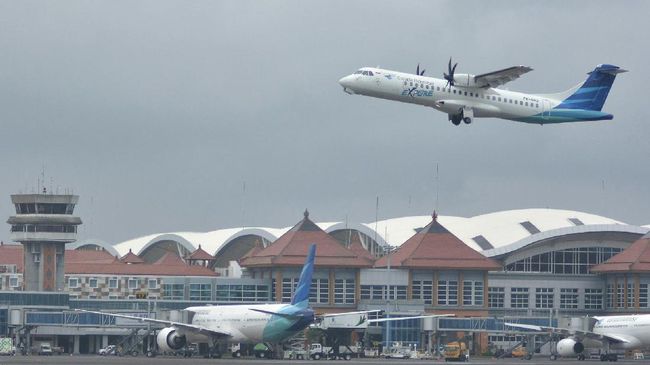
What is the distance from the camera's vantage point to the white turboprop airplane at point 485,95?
11269cm

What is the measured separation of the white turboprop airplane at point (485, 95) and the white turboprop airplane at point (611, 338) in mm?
39737

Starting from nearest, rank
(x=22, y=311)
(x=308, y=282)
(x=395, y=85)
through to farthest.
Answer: (x=395, y=85) < (x=308, y=282) < (x=22, y=311)

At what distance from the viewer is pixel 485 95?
116 meters

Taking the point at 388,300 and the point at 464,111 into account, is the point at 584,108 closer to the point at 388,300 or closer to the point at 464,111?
the point at 464,111

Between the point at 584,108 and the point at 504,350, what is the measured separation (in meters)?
70.7

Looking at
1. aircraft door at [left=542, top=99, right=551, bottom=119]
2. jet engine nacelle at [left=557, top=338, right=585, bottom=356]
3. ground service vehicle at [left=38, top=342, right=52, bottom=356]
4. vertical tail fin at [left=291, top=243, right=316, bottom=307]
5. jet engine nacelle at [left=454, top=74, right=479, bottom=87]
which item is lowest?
ground service vehicle at [left=38, top=342, right=52, bottom=356]

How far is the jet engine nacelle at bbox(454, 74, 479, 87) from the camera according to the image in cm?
11469

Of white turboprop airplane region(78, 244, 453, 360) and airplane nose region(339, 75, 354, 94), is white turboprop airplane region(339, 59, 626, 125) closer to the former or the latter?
airplane nose region(339, 75, 354, 94)

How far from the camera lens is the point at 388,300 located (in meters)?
195

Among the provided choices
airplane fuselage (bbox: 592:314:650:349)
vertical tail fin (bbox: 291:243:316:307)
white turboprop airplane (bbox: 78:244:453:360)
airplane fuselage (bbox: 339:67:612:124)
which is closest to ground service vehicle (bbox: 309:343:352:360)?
white turboprop airplane (bbox: 78:244:453:360)

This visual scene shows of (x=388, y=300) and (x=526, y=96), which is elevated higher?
(x=526, y=96)

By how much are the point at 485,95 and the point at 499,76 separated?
1875mm

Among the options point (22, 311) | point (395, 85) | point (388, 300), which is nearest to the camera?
point (395, 85)

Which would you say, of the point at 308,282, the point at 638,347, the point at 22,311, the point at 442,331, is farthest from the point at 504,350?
the point at 22,311
